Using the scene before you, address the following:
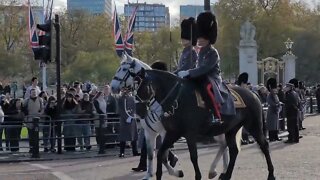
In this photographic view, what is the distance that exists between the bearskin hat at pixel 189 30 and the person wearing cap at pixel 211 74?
1322 mm

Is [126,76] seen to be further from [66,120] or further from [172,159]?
[66,120]

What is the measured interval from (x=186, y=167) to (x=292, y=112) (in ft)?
25.0

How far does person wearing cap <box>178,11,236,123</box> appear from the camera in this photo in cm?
1090

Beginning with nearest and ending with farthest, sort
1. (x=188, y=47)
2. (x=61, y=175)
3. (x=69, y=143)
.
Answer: (x=188, y=47) → (x=61, y=175) → (x=69, y=143)

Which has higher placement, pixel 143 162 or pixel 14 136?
pixel 14 136

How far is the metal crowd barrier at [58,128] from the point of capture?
17.8 m

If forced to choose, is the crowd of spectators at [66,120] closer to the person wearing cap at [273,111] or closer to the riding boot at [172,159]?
the riding boot at [172,159]

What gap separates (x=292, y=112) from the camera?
21203mm

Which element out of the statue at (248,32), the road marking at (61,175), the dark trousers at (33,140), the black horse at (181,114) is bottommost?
the road marking at (61,175)

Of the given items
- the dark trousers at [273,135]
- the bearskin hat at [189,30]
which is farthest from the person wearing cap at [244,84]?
the bearskin hat at [189,30]

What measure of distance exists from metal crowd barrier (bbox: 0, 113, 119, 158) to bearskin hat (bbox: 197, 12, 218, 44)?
7206 millimetres

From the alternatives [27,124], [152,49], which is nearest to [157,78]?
[27,124]

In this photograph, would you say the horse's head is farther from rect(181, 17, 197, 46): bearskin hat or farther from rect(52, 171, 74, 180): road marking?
rect(52, 171, 74, 180): road marking

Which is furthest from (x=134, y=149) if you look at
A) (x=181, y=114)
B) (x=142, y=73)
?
(x=181, y=114)
